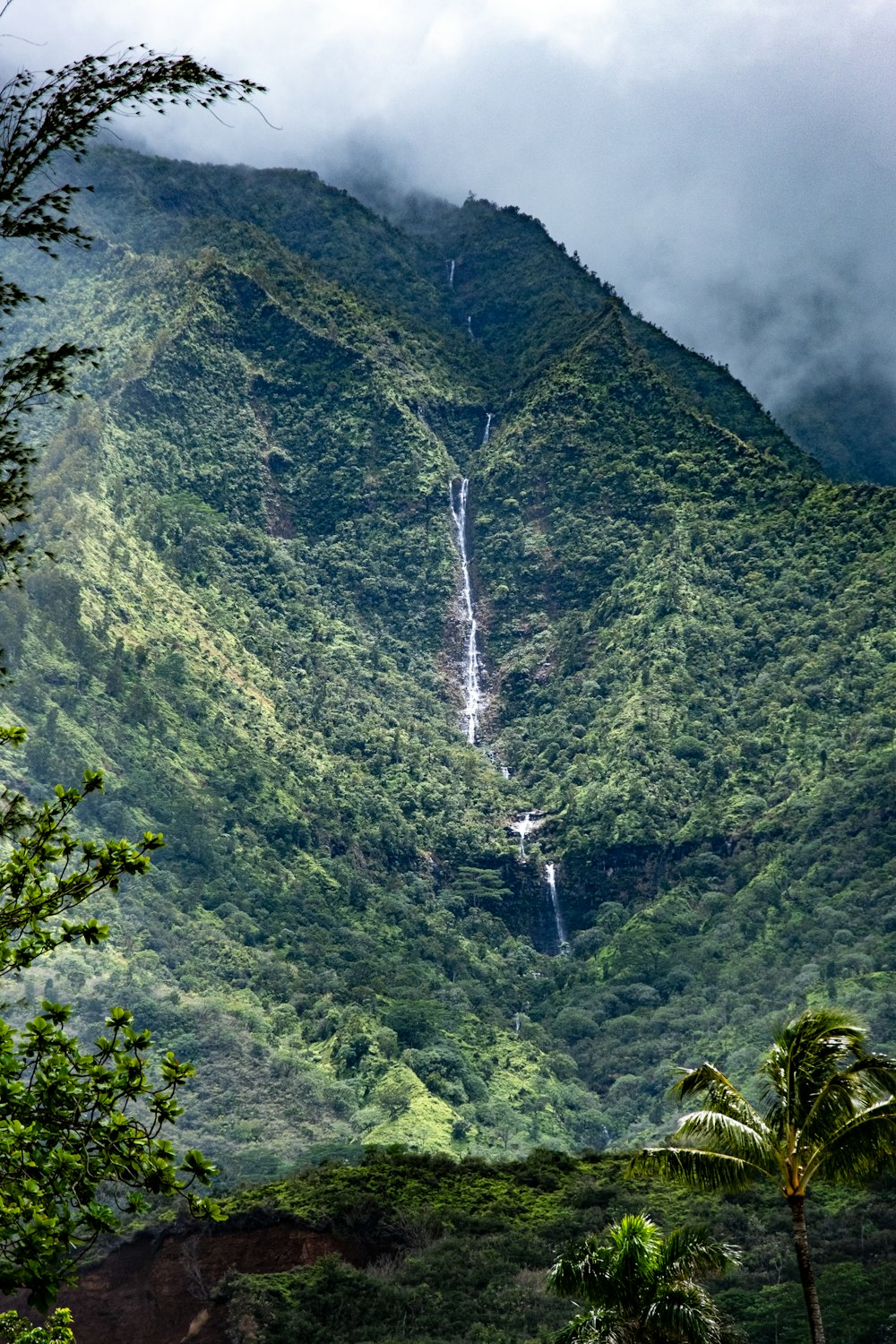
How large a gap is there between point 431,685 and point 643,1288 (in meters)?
114

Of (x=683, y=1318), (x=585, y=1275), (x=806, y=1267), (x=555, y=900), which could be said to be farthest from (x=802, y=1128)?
(x=555, y=900)

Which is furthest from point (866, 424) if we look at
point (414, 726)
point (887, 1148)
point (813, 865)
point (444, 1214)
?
point (887, 1148)

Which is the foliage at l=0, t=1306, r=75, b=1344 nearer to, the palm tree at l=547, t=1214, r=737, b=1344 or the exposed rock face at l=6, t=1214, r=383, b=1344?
the palm tree at l=547, t=1214, r=737, b=1344

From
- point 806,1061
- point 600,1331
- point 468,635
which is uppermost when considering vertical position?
point 468,635

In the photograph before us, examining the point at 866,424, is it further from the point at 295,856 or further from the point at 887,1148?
the point at 887,1148

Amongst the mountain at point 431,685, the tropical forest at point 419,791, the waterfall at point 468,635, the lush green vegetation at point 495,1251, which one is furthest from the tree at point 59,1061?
the waterfall at point 468,635

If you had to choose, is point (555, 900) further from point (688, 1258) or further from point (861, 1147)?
point (861, 1147)

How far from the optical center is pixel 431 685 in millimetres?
131125

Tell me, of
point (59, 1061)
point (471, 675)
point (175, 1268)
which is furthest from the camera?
point (471, 675)

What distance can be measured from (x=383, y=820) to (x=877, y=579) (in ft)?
137

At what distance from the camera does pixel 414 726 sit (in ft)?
400

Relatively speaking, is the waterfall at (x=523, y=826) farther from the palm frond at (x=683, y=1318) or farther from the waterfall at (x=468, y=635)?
the palm frond at (x=683, y=1318)

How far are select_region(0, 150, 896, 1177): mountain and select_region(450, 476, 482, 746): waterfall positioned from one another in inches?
35.8

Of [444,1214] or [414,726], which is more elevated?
[414,726]
